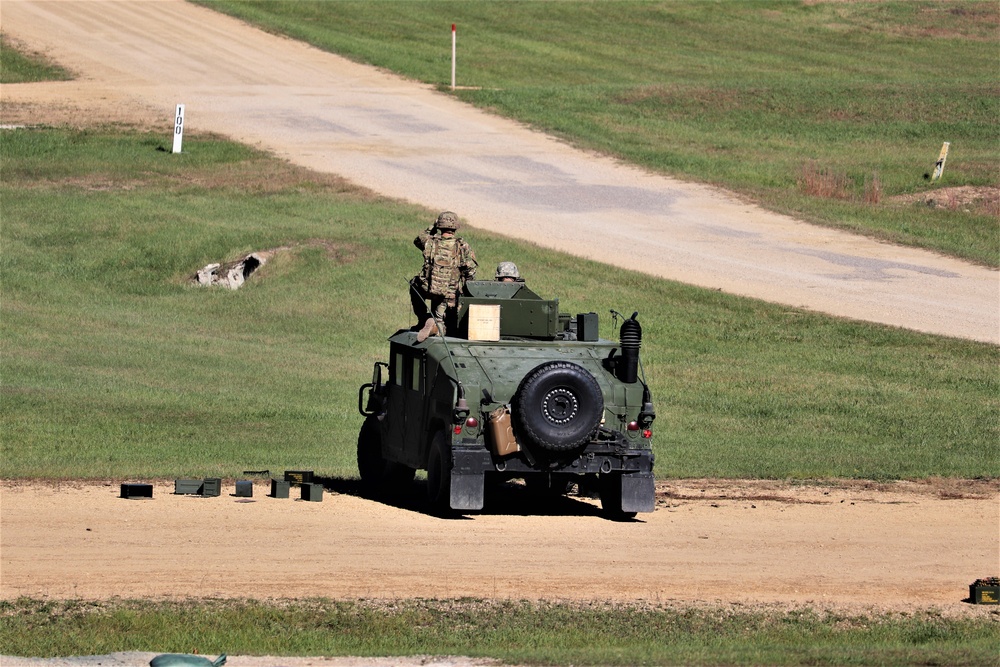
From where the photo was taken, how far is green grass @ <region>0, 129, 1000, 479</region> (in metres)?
22.5

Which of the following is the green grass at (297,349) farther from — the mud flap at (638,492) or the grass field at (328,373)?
the mud flap at (638,492)

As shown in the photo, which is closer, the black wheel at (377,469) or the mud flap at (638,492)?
the mud flap at (638,492)

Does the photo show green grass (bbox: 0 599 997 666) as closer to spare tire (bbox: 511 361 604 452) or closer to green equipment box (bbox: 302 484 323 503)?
spare tire (bbox: 511 361 604 452)

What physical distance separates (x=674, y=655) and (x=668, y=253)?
2516cm

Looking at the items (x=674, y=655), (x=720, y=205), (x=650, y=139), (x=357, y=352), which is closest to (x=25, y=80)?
(x=650, y=139)

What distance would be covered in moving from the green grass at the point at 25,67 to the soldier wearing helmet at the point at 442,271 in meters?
40.5

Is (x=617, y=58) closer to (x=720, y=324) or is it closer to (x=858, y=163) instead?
(x=858, y=163)

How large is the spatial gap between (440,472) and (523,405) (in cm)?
127

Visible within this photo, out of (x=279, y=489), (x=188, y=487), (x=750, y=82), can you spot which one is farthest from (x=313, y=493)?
(x=750, y=82)

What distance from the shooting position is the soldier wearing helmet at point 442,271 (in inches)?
736

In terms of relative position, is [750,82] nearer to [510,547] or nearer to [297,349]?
[297,349]

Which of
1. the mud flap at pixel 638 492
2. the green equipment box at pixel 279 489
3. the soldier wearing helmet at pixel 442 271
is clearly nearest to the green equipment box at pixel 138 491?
the green equipment box at pixel 279 489

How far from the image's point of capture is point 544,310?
59.3 ft

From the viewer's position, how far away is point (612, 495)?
57.6 feet
